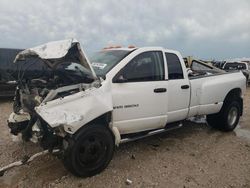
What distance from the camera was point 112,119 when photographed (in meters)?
4.35

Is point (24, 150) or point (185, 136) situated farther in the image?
point (185, 136)

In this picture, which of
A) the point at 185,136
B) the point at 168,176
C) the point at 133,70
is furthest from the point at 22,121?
the point at 185,136

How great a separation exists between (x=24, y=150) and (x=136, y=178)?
214 centimetres

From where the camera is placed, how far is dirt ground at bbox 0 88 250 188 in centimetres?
405

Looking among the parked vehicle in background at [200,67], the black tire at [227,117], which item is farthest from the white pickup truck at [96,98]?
the parked vehicle in background at [200,67]

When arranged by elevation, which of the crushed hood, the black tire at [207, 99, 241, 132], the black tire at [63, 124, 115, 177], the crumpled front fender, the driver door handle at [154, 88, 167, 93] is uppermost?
the crushed hood

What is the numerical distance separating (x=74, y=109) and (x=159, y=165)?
68.6 inches

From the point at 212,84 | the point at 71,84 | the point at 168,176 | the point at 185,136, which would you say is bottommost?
the point at 185,136

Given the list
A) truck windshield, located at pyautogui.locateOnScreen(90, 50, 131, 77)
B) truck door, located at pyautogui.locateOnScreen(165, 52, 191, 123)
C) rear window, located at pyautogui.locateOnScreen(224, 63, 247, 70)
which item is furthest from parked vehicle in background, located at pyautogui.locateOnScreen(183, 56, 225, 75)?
rear window, located at pyautogui.locateOnScreen(224, 63, 247, 70)

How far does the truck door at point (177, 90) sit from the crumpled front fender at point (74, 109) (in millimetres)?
1574

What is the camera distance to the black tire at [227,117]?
21.8 ft

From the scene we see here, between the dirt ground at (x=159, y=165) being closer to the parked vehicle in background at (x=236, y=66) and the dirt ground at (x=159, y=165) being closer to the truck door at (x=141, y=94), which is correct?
the truck door at (x=141, y=94)

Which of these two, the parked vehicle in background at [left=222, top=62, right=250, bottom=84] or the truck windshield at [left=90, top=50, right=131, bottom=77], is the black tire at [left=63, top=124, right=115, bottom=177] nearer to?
the truck windshield at [left=90, top=50, right=131, bottom=77]

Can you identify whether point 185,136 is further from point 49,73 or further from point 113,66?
point 49,73
